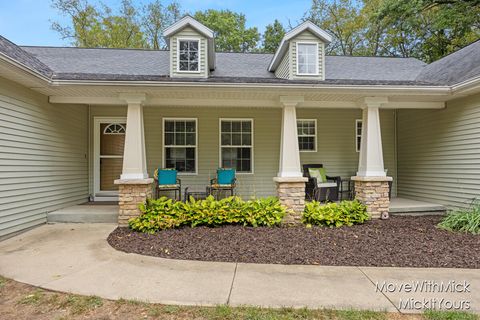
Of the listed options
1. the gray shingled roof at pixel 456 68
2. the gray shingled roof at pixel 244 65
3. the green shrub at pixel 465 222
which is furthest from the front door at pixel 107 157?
the gray shingled roof at pixel 456 68

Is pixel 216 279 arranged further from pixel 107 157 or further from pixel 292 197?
pixel 107 157

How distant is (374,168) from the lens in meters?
5.89

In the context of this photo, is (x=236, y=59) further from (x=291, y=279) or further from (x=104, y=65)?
(x=291, y=279)

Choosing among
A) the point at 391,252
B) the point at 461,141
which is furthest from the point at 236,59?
the point at 391,252

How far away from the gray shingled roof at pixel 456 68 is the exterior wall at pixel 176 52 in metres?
5.61

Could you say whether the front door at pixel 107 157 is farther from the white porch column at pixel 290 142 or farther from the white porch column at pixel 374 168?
the white porch column at pixel 374 168

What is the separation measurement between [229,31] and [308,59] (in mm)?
13915

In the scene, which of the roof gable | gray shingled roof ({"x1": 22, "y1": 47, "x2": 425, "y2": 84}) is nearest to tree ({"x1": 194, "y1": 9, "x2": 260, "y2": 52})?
gray shingled roof ({"x1": 22, "y1": 47, "x2": 425, "y2": 84})

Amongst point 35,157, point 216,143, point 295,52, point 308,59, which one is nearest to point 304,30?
point 295,52

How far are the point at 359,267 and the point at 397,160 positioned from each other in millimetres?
5820

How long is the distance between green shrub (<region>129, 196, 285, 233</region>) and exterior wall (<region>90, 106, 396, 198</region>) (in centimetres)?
222

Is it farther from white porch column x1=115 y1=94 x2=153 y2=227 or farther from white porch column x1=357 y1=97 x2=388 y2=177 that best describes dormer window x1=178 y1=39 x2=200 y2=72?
white porch column x1=357 y1=97 x2=388 y2=177

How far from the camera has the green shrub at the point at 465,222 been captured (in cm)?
509

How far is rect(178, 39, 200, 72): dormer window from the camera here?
275 inches
